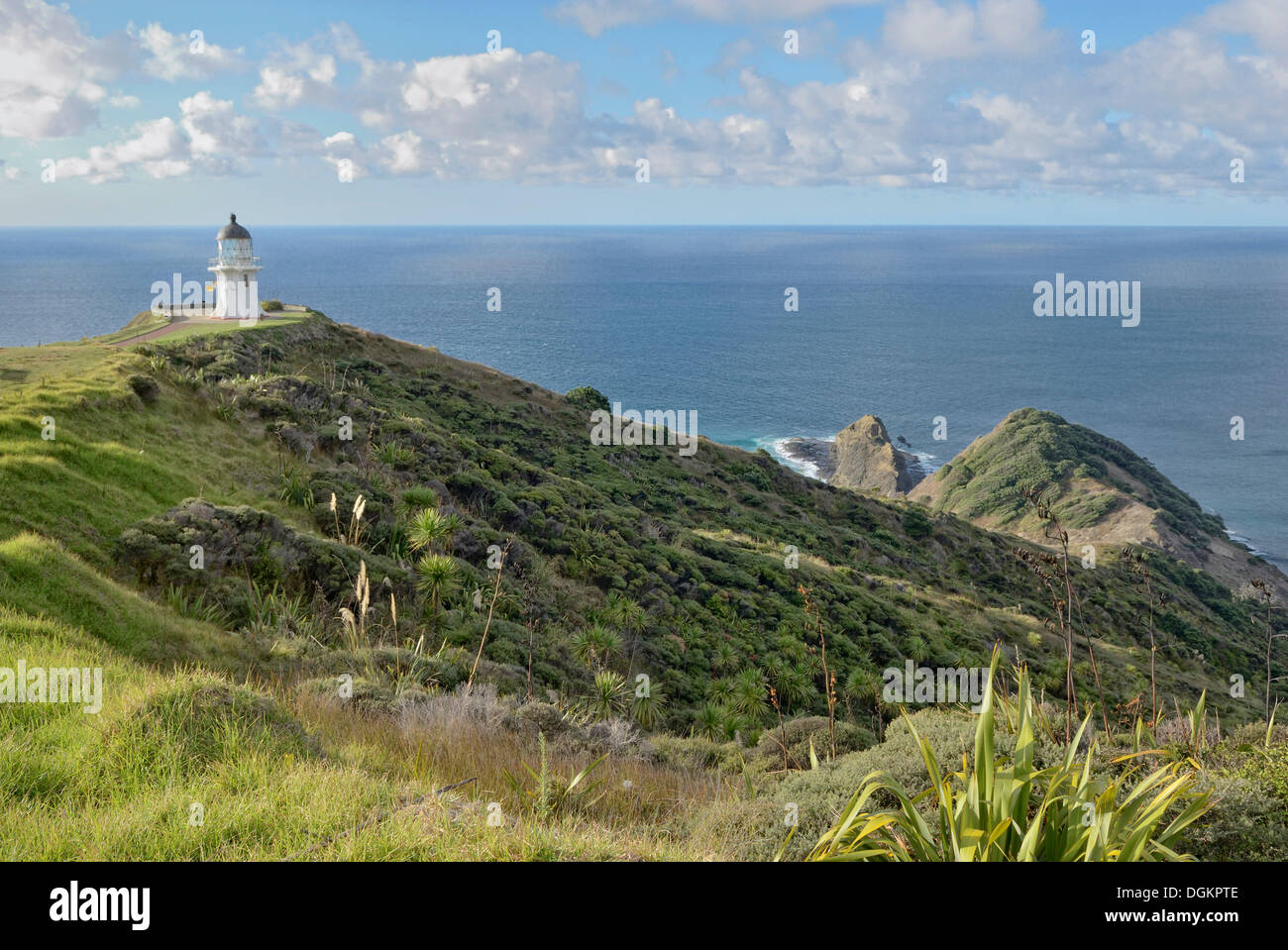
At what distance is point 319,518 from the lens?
1577 centimetres

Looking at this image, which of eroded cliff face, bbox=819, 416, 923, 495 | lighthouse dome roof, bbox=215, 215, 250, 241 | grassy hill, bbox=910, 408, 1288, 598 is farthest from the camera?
eroded cliff face, bbox=819, 416, 923, 495

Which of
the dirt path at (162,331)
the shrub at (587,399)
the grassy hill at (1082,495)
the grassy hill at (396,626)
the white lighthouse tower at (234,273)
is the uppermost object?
the white lighthouse tower at (234,273)

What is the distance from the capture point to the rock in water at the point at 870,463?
75312 mm

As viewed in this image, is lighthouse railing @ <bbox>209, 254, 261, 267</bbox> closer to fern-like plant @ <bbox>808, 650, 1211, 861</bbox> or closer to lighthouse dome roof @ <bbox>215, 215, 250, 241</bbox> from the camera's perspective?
lighthouse dome roof @ <bbox>215, 215, 250, 241</bbox>

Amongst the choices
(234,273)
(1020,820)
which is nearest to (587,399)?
(234,273)

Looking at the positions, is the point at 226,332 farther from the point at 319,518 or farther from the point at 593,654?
the point at 593,654

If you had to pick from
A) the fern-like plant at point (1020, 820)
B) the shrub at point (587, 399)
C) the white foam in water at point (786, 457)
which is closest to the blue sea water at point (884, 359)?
the white foam in water at point (786, 457)

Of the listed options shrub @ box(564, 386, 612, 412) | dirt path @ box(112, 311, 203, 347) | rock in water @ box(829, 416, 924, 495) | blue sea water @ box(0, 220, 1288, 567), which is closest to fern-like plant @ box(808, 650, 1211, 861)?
dirt path @ box(112, 311, 203, 347)

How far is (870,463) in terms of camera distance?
76500mm

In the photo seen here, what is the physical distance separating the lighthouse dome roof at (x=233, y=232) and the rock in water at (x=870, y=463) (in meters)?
54.9

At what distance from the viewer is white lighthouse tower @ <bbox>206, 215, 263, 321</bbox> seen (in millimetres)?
37656

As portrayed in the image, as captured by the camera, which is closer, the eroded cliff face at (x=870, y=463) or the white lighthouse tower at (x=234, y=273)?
the white lighthouse tower at (x=234, y=273)

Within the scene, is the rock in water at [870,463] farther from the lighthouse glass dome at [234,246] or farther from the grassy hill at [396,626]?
the lighthouse glass dome at [234,246]
